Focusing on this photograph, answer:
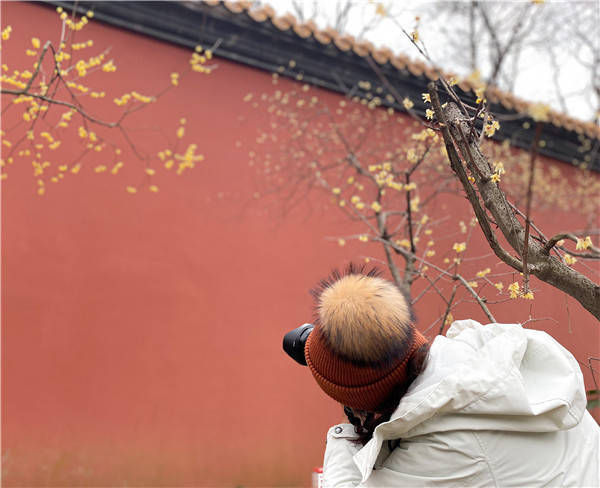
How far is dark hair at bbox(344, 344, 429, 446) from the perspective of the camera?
1.07 m

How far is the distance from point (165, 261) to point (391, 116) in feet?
6.10

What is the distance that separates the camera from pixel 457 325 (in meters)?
1.21

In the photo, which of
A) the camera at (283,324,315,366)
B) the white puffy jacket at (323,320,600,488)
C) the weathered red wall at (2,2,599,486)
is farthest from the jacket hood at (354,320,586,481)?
the weathered red wall at (2,2,599,486)

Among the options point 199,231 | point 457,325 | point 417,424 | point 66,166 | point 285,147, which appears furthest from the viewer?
point 285,147

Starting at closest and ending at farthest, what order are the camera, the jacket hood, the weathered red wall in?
the jacket hood
the camera
the weathered red wall

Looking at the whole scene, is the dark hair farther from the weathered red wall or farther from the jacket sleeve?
the weathered red wall

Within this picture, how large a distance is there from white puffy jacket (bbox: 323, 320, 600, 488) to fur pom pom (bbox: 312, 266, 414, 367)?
0.07 metres

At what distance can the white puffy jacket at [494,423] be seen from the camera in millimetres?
969

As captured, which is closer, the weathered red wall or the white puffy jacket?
the white puffy jacket

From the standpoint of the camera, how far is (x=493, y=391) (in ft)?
3.16

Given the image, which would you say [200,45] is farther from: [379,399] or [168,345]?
[379,399]

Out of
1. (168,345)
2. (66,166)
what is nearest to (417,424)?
(168,345)

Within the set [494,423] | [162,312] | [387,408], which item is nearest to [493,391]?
[494,423]

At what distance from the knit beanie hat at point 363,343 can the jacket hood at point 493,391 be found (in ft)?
0.17
